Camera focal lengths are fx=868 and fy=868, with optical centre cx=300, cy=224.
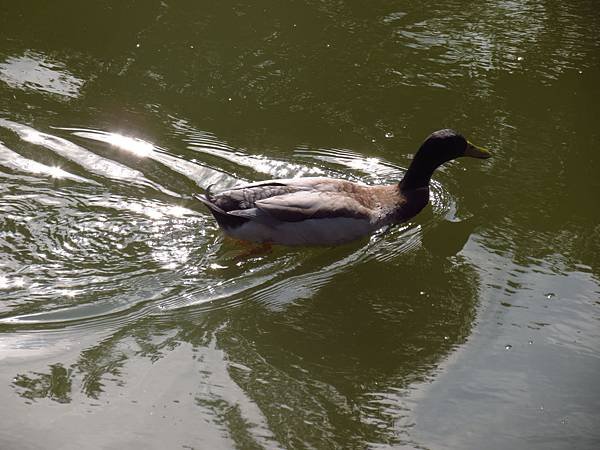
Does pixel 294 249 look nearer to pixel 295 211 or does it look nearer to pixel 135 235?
pixel 295 211

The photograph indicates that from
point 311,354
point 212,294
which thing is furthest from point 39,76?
point 311,354

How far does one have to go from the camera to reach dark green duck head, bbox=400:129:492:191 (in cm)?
732

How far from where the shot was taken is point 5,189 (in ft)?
22.8

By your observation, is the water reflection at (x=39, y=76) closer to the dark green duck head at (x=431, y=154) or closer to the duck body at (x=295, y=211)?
the duck body at (x=295, y=211)

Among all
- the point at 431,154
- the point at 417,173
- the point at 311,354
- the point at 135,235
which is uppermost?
the point at 431,154

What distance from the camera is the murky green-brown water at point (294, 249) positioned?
5105 millimetres

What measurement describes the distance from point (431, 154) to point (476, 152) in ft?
1.41

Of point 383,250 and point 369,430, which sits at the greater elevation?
point 383,250

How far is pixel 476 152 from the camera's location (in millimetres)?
7477

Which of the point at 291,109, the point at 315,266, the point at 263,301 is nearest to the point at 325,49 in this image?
the point at 291,109

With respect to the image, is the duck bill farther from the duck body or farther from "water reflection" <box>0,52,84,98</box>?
"water reflection" <box>0,52,84,98</box>

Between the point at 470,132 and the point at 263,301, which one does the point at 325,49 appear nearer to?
the point at 470,132

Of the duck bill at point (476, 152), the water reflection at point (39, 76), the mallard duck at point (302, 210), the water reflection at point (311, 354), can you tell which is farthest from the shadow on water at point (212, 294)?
the water reflection at point (39, 76)

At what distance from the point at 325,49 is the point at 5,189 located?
3.92 m
